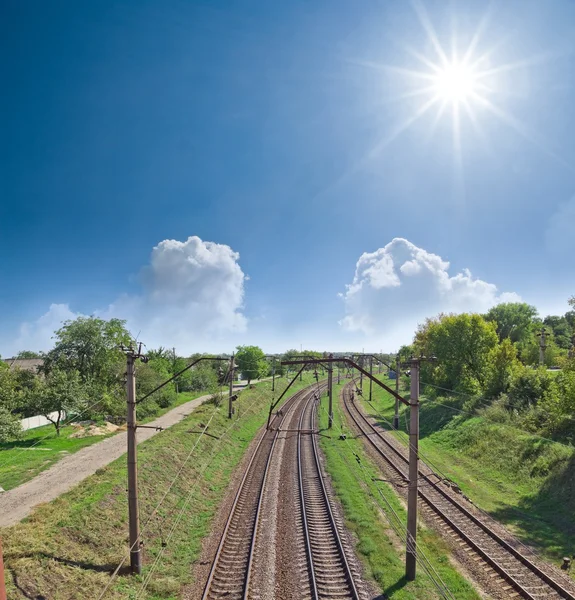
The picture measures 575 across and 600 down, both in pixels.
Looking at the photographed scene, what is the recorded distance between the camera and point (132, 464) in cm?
1359

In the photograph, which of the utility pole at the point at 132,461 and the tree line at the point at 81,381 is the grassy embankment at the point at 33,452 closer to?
the tree line at the point at 81,381

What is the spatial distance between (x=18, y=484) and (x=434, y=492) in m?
23.0

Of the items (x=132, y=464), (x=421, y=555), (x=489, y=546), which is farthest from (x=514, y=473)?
(x=132, y=464)

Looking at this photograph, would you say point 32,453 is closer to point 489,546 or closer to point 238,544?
point 238,544

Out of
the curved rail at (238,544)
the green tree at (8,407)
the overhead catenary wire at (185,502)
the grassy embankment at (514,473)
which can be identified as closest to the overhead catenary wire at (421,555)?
the grassy embankment at (514,473)

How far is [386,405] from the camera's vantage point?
55.2 metres

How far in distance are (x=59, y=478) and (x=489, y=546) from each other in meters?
22.0

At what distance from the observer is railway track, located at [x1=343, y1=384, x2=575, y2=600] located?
13.0 meters

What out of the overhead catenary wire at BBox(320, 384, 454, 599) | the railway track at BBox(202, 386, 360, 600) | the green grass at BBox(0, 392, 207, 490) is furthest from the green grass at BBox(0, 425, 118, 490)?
the overhead catenary wire at BBox(320, 384, 454, 599)

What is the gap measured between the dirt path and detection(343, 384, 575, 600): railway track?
55.2ft

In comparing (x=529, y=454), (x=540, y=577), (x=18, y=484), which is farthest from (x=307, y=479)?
(x=18, y=484)

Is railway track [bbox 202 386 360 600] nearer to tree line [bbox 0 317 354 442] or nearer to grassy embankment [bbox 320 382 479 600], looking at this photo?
grassy embankment [bbox 320 382 479 600]

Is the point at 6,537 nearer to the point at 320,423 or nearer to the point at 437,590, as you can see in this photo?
the point at 437,590

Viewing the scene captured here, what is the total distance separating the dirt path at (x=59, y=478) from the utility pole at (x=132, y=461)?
5619 millimetres
